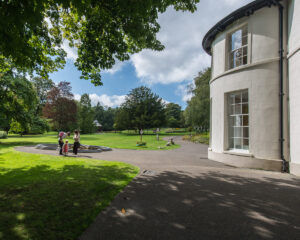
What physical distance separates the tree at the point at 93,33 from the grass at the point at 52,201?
3.71 meters

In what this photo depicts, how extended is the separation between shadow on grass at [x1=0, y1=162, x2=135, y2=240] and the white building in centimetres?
610

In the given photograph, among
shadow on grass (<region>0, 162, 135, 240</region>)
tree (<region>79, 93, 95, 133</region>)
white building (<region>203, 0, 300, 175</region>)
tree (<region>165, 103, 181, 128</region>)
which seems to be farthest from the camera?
tree (<region>165, 103, 181, 128</region>)

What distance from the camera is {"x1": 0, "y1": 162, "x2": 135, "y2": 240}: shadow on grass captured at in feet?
8.99

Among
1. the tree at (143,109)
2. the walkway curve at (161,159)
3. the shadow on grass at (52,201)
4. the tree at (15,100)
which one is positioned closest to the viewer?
the shadow on grass at (52,201)

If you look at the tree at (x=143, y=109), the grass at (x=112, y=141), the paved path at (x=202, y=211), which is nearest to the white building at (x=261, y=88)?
the paved path at (x=202, y=211)

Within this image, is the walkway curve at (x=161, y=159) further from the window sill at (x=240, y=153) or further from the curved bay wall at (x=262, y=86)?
the curved bay wall at (x=262, y=86)

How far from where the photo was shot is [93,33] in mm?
6965

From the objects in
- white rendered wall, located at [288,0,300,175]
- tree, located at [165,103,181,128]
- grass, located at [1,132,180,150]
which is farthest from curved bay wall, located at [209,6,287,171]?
tree, located at [165,103,181,128]

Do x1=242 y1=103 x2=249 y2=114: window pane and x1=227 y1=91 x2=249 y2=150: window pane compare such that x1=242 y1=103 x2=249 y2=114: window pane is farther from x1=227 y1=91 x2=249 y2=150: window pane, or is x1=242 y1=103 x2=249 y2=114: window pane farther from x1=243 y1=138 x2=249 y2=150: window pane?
x1=243 y1=138 x2=249 y2=150: window pane

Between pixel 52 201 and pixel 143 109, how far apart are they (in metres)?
47.0

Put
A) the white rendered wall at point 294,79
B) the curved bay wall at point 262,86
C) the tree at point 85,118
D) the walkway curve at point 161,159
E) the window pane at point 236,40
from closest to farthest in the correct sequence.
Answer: the white rendered wall at point 294,79 < the curved bay wall at point 262,86 < the walkway curve at point 161,159 < the window pane at point 236,40 < the tree at point 85,118

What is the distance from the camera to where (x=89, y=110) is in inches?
2244

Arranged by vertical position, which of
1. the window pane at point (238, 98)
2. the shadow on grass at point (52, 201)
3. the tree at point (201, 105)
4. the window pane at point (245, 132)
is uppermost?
the tree at point (201, 105)

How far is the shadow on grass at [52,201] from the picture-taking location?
2740mm
